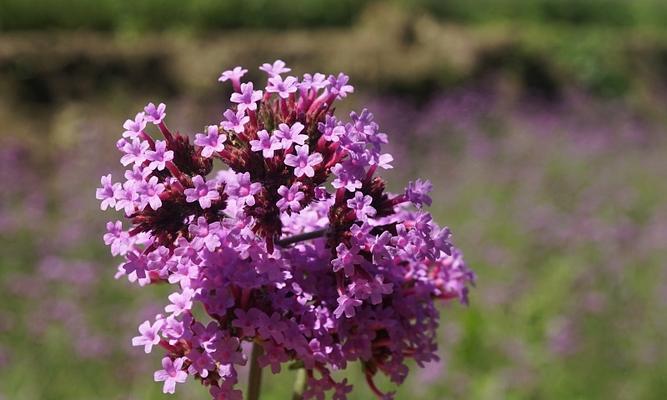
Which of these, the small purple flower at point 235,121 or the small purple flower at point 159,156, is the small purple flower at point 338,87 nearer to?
the small purple flower at point 235,121

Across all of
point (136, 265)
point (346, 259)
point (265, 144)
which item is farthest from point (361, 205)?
point (136, 265)

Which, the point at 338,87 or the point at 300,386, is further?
the point at 300,386

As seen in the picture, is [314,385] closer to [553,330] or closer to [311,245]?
[311,245]

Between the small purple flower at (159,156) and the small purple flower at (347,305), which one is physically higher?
the small purple flower at (159,156)

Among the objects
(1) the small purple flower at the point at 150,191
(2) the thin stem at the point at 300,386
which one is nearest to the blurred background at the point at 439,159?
(2) the thin stem at the point at 300,386

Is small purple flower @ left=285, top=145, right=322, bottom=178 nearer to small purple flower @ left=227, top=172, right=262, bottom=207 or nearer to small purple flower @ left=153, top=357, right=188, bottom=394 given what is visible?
small purple flower @ left=227, top=172, right=262, bottom=207

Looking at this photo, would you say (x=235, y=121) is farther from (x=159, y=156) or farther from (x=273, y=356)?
(x=273, y=356)

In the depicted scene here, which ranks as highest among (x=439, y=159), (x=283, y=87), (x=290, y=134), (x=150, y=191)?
(x=439, y=159)
